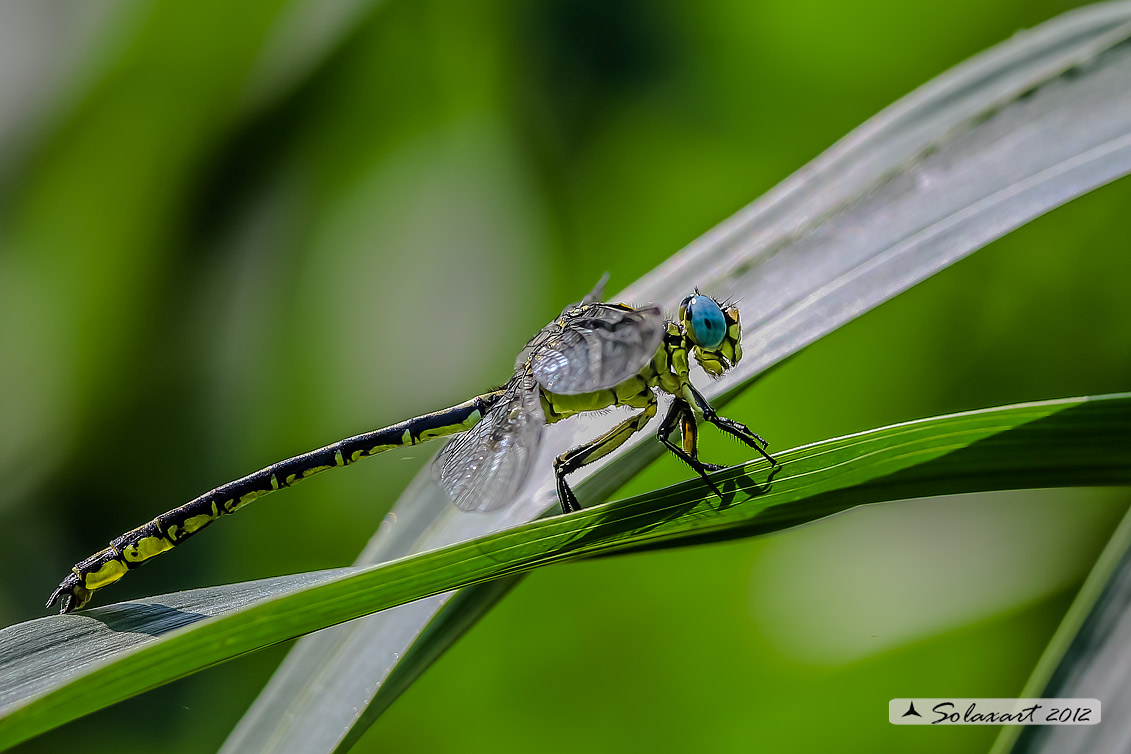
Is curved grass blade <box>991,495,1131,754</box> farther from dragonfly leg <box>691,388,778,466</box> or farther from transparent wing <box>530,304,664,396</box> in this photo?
transparent wing <box>530,304,664,396</box>

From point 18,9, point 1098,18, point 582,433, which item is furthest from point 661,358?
point 18,9

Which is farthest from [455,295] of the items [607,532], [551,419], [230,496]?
[607,532]

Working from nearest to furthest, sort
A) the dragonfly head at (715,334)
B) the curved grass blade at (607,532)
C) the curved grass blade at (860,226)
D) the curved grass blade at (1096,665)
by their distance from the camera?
the curved grass blade at (607,532)
the curved grass blade at (1096,665)
the curved grass blade at (860,226)
the dragonfly head at (715,334)

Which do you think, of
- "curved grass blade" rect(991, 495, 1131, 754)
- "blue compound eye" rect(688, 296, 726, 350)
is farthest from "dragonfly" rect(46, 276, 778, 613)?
"curved grass blade" rect(991, 495, 1131, 754)

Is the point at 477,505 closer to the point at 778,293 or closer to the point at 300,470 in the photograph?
the point at 300,470

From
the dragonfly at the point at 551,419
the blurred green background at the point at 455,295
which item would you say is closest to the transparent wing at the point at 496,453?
the dragonfly at the point at 551,419

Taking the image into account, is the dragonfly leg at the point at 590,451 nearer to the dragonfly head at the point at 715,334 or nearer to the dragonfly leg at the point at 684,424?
the dragonfly leg at the point at 684,424

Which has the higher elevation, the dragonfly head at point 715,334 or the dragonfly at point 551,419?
the dragonfly head at point 715,334
